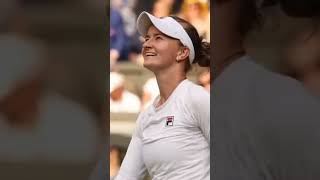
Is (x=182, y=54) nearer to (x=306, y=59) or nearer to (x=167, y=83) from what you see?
(x=167, y=83)

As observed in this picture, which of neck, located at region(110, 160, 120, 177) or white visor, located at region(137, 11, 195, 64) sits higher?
white visor, located at region(137, 11, 195, 64)

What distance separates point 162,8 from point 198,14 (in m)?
0.14

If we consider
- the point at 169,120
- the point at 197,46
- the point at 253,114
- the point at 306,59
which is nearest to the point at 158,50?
the point at 197,46

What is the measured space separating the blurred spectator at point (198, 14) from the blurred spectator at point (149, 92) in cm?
26

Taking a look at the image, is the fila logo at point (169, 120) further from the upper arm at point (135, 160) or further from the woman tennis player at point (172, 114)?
the upper arm at point (135, 160)

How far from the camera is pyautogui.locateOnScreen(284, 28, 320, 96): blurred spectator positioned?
197cm

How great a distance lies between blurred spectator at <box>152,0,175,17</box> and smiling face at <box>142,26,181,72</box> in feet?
0.19

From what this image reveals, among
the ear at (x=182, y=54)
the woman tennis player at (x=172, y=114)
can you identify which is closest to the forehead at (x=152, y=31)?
the woman tennis player at (x=172, y=114)

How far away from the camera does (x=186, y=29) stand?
2.04 m

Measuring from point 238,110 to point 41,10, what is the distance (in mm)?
902

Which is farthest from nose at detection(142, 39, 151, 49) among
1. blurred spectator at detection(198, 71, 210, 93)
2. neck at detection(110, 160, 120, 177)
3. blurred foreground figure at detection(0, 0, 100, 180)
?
neck at detection(110, 160, 120, 177)

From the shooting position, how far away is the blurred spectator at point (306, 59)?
6.47ft

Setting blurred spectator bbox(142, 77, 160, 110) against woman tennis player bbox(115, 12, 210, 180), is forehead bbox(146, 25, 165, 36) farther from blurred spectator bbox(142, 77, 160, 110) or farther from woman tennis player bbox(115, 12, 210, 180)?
blurred spectator bbox(142, 77, 160, 110)

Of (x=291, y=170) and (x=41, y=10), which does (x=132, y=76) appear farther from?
(x=291, y=170)
